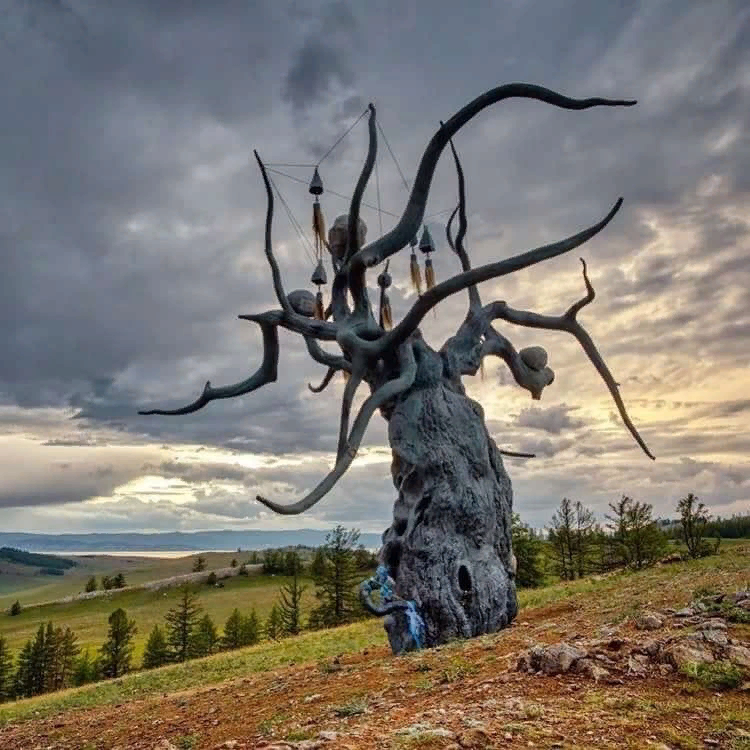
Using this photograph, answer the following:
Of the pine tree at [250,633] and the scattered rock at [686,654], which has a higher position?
the scattered rock at [686,654]

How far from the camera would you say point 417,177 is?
1180 centimetres

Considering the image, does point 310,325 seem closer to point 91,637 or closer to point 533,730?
point 533,730

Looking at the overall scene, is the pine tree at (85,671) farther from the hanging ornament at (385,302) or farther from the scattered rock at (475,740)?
the scattered rock at (475,740)

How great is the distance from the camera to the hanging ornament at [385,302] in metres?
15.8

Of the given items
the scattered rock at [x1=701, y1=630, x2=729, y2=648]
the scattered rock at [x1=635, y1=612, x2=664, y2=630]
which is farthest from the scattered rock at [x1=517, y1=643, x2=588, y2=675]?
the scattered rock at [x1=635, y1=612, x2=664, y2=630]

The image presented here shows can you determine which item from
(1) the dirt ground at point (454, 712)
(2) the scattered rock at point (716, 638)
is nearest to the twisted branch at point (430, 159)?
(1) the dirt ground at point (454, 712)

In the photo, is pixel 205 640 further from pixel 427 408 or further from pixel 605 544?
pixel 427 408

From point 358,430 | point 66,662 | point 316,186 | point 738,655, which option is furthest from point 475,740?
point 66,662

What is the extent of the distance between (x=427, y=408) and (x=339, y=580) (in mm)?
43611

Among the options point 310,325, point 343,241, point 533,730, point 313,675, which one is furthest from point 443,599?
point 343,241

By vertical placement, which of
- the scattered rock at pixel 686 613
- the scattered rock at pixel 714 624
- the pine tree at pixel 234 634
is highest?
the scattered rock at pixel 686 613

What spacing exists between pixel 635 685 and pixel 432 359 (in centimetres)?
860

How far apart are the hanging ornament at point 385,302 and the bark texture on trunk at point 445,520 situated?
2728mm

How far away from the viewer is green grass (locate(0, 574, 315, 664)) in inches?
3332
